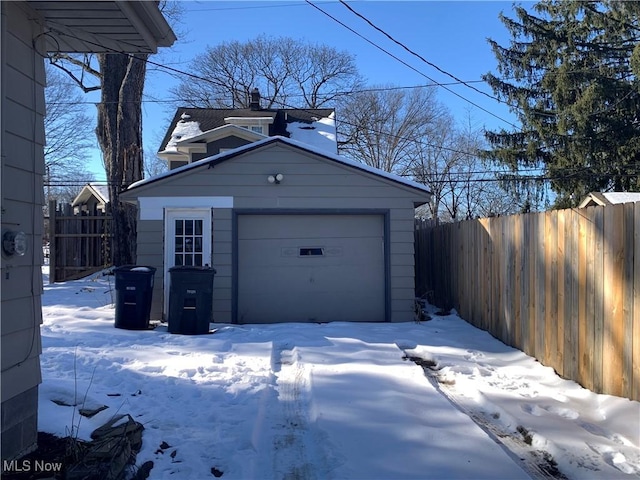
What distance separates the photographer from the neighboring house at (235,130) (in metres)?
17.7

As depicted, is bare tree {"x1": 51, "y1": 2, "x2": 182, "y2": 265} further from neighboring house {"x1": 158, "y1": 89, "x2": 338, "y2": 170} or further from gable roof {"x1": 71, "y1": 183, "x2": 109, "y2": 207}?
gable roof {"x1": 71, "y1": 183, "x2": 109, "y2": 207}

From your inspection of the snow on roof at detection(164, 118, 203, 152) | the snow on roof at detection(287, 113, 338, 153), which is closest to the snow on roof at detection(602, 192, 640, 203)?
the snow on roof at detection(287, 113, 338, 153)

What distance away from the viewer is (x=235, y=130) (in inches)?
696

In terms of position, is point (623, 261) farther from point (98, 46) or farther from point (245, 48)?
point (245, 48)

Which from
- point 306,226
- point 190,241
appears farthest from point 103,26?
point 306,226

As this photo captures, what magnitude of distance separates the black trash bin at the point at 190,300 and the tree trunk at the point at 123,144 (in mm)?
8054

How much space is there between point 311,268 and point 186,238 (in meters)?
2.48

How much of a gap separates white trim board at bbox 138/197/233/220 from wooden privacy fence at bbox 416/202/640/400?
463 centimetres

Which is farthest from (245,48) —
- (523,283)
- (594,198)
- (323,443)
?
(323,443)

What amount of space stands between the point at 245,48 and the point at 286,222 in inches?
1112

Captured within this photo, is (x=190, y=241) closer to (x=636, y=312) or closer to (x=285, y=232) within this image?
(x=285, y=232)

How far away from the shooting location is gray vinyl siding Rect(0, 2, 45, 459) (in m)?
3.47

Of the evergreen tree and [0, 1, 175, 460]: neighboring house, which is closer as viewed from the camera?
[0, 1, 175, 460]: neighboring house

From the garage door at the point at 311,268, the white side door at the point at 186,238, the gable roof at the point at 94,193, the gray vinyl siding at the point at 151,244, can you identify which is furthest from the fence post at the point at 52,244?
the garage door at the point at 311,268
